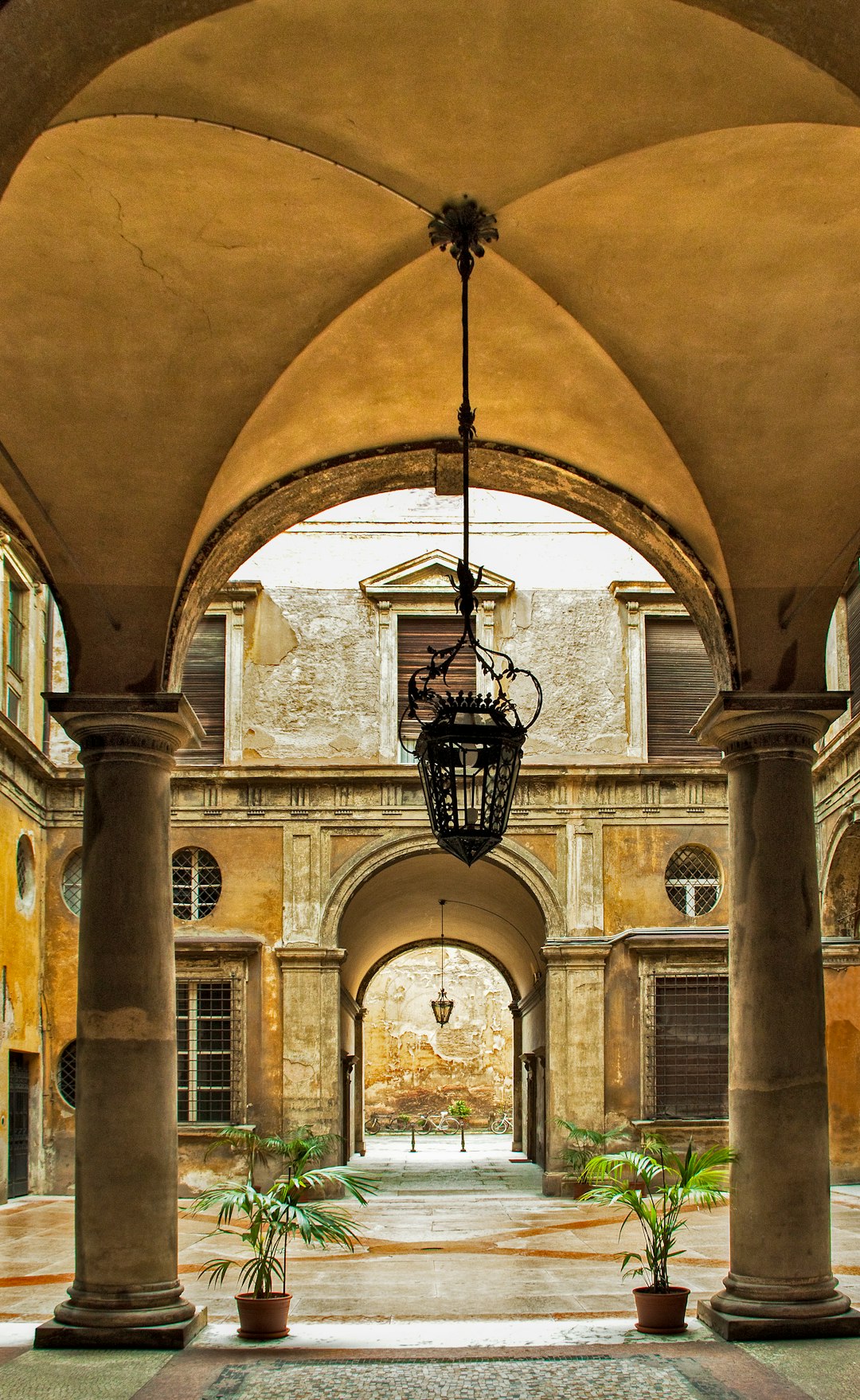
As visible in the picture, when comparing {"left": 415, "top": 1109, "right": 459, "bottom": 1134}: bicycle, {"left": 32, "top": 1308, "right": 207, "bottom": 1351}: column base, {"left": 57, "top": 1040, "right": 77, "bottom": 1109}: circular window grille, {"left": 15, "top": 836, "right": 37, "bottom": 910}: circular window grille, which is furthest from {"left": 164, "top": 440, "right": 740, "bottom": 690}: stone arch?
{"left": 415, "top": 1109, "right": 459, "bottom": 1134}: bicycle

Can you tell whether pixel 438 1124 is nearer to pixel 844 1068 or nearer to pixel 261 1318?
pixel 844 1068

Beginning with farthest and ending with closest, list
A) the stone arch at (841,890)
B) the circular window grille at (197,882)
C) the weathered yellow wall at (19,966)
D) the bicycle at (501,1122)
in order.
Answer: the bicycle at (501,1122) < the circular window grille at (197,882) < the stone arch at (841,890) < the weathered yellow wall at (19,966)

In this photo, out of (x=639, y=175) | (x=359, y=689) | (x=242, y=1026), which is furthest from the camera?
(x=359, y=689)

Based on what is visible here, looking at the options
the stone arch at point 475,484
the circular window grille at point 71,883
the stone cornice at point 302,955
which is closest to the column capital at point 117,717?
the stone arch at point 475,484

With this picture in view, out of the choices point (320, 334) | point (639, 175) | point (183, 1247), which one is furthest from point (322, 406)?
point (183, 1247)

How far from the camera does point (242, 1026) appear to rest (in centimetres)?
1922

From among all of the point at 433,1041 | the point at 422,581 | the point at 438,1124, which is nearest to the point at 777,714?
the point at 422,581

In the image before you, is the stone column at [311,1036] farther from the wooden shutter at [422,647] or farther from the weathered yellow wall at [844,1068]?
the weathered yellow wall at [844,1068]

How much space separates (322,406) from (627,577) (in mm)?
12919

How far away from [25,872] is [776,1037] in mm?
13515

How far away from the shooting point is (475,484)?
9531mm

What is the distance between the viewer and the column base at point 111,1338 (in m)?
7.11

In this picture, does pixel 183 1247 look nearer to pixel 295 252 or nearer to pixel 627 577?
pixel 295 252

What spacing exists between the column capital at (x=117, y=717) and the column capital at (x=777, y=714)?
303 centimetres
